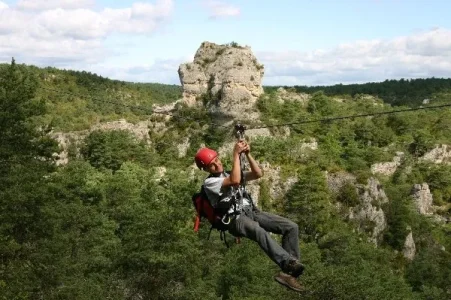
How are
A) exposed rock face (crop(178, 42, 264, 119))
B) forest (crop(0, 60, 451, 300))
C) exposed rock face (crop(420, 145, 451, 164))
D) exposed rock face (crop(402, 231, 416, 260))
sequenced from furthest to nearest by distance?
1. exposed rock face (crop(420, 145, 451, 164))
2. exposed rock face (crop(178, 42, 264, 119))
3. exposed rock face (crop(402, 231, 416, 260))
4. forest (crop(0, 60, 451, 300))

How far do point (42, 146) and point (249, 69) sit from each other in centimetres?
2787

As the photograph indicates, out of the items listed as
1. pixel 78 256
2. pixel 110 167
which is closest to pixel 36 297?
pixel 78 256

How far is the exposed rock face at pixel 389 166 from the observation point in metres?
56.2

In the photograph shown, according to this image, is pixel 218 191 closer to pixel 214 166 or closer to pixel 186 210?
pixel 214 166

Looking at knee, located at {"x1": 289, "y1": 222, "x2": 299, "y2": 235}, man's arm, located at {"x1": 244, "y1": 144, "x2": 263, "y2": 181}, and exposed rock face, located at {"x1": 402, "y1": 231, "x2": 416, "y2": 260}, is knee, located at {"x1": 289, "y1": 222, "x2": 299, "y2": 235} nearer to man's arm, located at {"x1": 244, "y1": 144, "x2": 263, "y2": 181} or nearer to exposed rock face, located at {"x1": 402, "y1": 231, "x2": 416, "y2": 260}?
man's arm, located at {"x1": 244, "y1": 144, "x2": 263, "y2": 181}

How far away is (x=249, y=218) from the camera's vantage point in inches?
278

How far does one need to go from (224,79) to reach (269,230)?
137 feet

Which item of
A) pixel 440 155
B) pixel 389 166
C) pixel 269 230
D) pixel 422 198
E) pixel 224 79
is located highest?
pixel 224 79

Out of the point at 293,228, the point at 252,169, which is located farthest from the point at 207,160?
the point at 293,228

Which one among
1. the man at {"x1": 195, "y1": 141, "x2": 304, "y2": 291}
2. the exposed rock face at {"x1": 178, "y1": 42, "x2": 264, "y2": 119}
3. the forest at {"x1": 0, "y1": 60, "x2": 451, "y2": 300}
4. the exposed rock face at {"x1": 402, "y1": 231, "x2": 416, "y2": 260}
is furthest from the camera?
the exposed rock face at {"x1": 178, "y1": 42, "x2": 264, "y2": 119}

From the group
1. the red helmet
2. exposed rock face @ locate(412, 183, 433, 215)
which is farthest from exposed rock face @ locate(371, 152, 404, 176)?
the red helmet

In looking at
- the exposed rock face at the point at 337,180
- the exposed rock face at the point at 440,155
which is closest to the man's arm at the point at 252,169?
the exposed rock face at the point at 337,180

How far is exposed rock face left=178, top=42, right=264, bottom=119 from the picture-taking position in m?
47.2

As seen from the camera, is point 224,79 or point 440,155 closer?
point 224,79
